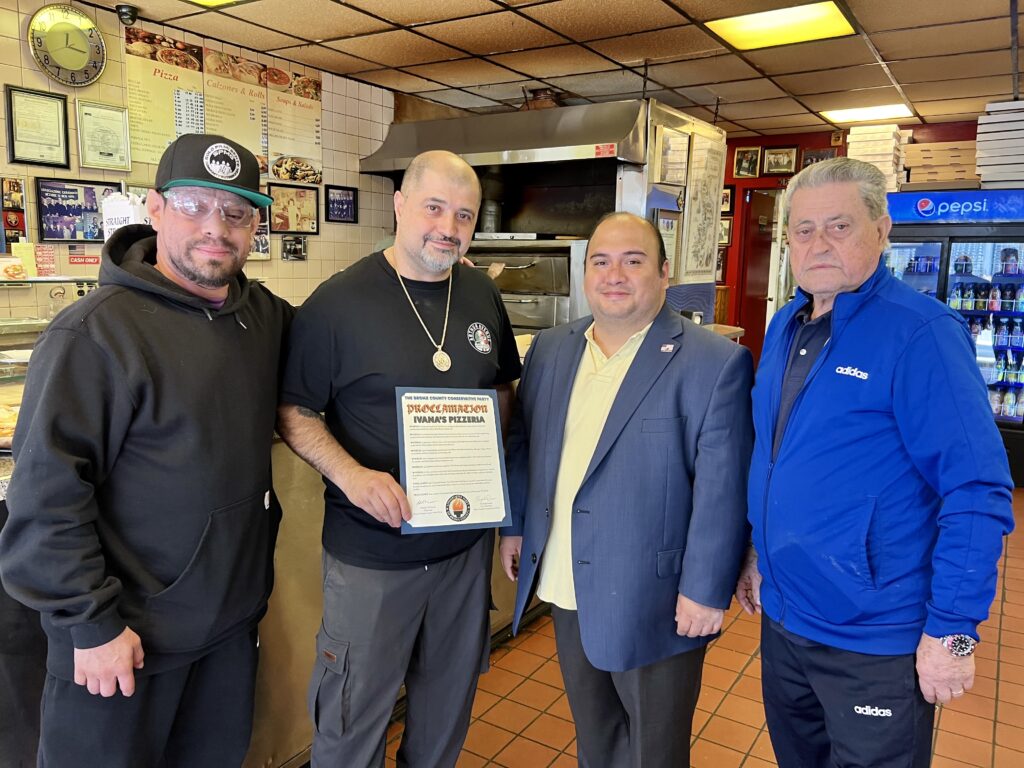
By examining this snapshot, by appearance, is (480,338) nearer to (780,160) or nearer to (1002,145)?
(1002,145)

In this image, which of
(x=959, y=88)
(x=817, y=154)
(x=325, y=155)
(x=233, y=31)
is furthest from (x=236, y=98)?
(x=817, y=154)

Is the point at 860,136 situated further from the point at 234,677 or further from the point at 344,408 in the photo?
the point at 234,677

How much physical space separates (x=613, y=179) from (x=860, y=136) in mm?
2107

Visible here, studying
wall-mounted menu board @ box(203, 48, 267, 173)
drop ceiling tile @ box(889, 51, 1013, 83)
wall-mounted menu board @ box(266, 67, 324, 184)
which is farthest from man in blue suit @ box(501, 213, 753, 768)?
drop ceiling tile @ box(889, 51, 1013, 83)

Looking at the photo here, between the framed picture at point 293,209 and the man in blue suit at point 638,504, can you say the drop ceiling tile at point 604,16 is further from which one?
the man in blue suit at point 638,504

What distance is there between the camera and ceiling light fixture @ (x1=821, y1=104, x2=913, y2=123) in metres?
6.82

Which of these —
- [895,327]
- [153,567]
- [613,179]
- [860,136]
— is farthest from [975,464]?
[860,136]

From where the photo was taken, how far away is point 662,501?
5.59ft

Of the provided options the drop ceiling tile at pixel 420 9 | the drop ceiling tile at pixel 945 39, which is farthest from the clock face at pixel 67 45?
the drop ceiling tile at pixel 945 39

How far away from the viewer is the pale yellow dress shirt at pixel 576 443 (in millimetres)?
1799

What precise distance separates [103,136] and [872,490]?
455 centimetres

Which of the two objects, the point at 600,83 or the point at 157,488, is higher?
Answer: the point at 600,83

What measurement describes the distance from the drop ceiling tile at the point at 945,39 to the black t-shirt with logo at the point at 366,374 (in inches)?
166

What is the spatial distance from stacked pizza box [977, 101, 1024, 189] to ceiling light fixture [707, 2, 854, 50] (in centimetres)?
158
